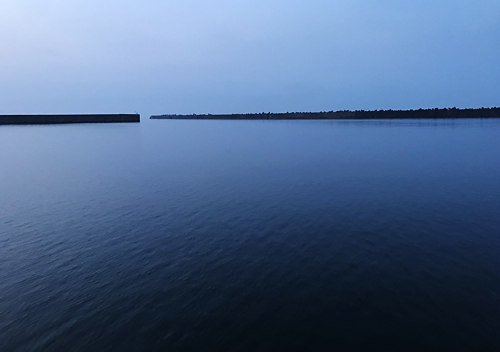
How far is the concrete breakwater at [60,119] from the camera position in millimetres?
118688

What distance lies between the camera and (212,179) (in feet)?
75.5

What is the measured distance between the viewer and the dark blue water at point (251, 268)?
6.59 m

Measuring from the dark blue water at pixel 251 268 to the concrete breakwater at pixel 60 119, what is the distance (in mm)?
129830

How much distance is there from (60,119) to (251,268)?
513 ft

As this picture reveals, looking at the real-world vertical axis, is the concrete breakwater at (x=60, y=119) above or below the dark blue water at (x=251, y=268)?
above

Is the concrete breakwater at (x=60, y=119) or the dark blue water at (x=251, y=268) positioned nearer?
the dark blue water at (x=251, y=268)

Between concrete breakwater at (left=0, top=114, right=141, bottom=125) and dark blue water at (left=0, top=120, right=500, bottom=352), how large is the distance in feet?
426

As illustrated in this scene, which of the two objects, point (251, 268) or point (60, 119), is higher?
point (60, 119)

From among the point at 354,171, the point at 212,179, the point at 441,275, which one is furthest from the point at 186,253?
the point at 354,171

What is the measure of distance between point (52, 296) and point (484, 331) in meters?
11.0

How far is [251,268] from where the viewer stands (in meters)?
9.38

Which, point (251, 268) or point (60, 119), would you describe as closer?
point (251, 268)

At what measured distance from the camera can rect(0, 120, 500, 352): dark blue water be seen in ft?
21.6

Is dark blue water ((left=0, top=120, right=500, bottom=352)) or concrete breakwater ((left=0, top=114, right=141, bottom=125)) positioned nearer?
dark blue water ((left=0, top=120, right=500, bottom=352))
